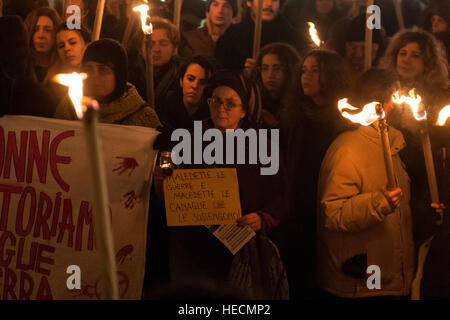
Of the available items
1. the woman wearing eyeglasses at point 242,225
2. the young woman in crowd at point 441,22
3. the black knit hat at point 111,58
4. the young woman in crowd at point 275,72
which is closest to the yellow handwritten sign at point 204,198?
the woman wearing eyeglasses at point 242,225

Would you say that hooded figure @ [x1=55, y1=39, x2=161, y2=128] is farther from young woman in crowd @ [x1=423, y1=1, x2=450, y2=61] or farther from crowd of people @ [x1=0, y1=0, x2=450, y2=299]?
young woman in crowd @ [x1=423, y1=1, x2=450, y2=61]

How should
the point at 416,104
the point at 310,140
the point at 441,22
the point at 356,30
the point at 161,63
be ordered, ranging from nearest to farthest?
the point at 416,104 → the point at 310,140 → the point at 161,63 → the point at 356,30 → the point at 441,22

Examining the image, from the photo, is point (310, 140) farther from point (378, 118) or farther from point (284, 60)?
point (378, 118)

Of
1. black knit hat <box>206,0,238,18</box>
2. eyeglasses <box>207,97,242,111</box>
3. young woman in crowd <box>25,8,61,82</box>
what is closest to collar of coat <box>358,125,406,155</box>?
eyeglasses <box>207,97,242,111</box>

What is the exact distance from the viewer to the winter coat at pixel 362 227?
3.06 metres

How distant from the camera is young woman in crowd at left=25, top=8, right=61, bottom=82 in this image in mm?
3752

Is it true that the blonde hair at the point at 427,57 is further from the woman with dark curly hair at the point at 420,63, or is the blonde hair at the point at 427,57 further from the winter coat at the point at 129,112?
the winter coat at the point at 129,112

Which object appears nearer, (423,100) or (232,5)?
(423,100)

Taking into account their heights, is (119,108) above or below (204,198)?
above

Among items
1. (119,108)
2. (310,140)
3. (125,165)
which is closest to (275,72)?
(310,140)

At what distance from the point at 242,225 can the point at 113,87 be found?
2.98 ft

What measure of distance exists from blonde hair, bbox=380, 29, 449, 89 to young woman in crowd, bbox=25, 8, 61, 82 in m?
1.82

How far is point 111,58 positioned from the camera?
321 cm

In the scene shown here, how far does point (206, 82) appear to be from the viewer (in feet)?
11.0
